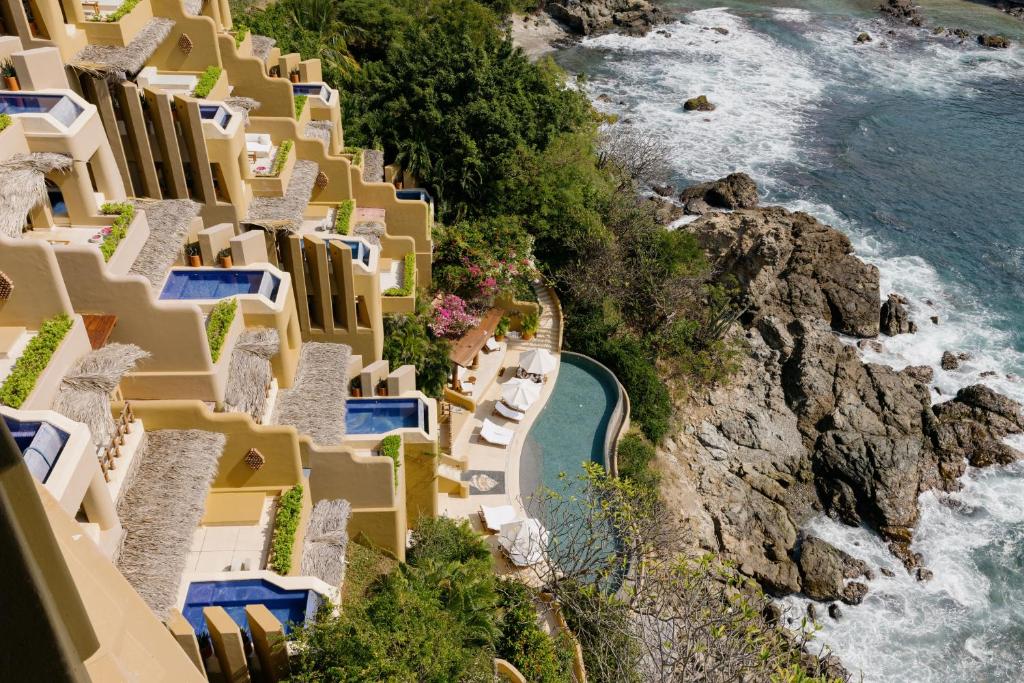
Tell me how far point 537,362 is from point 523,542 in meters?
9.37

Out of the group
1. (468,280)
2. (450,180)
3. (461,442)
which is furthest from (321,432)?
(450,180)

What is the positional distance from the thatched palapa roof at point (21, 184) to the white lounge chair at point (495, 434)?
1685cm

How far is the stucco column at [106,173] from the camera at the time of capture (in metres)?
18.0

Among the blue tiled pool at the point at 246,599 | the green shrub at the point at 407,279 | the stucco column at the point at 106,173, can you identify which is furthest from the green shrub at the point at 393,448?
the stucco column at the point at 106,173

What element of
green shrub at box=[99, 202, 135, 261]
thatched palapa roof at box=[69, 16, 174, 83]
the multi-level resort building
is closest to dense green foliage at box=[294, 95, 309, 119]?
the multi-level resort building

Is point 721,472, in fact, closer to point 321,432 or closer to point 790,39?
point 321,432

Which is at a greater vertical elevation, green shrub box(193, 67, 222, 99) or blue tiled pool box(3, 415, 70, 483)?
green shrub box(193, 67, 222, 99)

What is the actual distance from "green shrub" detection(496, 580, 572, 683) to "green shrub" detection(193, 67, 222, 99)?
58.1ft

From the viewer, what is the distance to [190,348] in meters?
16.4

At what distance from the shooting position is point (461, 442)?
95.6 feet

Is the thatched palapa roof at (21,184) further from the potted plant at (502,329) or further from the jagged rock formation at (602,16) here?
the jagged rock formation at (602,16)

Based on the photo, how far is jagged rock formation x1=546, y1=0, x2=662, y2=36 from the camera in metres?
77.4

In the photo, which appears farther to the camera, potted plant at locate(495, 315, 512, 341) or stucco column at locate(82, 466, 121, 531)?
potted plant at locate(495, 315, 512, 341)

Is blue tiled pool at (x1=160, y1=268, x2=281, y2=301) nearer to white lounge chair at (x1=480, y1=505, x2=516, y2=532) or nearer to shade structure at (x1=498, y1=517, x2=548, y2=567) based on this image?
white lounge chair at (x1=480, y1=505, x2=516, y2=532)
